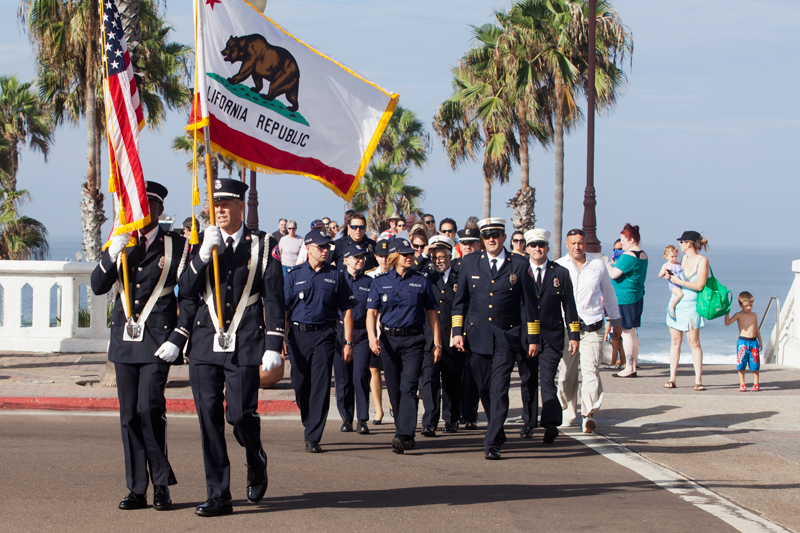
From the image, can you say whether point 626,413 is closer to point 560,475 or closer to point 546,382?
point 546,382

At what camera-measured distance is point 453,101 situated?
36344 mm

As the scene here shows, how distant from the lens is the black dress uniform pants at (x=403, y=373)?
7.64 meters

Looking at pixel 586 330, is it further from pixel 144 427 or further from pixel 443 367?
pixel 144 427

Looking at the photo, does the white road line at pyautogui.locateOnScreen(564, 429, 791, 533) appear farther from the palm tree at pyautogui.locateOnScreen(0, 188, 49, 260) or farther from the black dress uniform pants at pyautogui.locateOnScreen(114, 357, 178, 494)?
the palm tree at pyautogui.locateOnScreen(0, 188, 49, 260)

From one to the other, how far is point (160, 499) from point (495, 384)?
3.22 metres

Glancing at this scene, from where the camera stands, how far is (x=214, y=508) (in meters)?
5.11

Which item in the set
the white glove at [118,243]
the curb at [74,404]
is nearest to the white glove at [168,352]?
the white glove at [118,243]

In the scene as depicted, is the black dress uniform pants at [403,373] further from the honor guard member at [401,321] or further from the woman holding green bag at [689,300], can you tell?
the woman holding green bag at [689,300]

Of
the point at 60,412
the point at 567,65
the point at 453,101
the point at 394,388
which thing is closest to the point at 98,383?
the point at 60,412

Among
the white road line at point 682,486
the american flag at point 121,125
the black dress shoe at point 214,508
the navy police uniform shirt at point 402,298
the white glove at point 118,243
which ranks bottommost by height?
the white road line at point 682,486

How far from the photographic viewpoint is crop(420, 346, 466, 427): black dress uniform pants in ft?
28.2

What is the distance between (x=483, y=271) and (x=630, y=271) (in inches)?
232

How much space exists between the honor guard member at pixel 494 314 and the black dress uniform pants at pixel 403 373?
0.47 m

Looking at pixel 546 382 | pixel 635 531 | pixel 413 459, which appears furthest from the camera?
pixel 546 382
